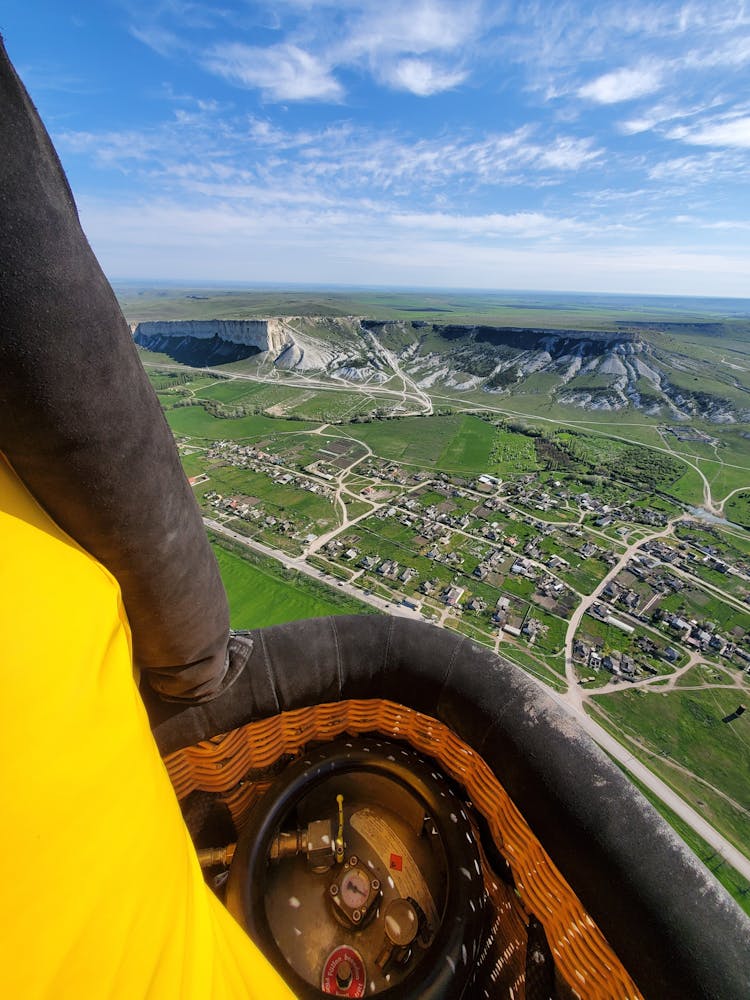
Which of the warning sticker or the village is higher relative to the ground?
the warning sticker

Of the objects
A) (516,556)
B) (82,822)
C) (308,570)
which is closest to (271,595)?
(308,570)

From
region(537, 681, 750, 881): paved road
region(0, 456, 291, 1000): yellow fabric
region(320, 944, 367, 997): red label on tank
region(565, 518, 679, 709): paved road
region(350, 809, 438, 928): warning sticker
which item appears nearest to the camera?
region(0, 456, 291, 1000): yellow fabric

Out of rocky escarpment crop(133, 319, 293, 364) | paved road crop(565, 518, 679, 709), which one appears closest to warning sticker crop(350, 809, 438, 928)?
paved road crop(565, 518, 679, 709)

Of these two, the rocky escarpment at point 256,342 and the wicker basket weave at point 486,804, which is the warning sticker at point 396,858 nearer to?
the wicker basket weave at point 486,804

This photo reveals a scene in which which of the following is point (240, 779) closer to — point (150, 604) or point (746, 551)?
point (150, 604)

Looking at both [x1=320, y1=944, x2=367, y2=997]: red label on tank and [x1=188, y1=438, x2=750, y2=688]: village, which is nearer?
[x1=320, y1=944, x2=367, y2=997]: red label on tank

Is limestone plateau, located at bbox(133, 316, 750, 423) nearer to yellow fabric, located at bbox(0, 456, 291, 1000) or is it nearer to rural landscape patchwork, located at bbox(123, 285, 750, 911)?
rural landscape patchwork, located at bbox(123, 285, 750, 911)
